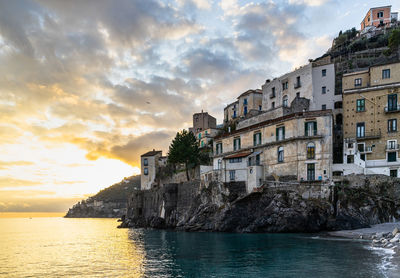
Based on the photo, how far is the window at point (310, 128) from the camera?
51.7 metres

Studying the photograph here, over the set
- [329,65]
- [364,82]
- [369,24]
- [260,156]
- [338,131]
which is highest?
[369,24]

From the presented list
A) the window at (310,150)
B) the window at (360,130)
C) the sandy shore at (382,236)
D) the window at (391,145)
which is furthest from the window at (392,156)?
the window at (310,150)

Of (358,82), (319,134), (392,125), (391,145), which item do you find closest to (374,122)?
(392,125)

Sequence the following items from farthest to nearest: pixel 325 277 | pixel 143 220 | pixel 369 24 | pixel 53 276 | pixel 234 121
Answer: pixel 369 24, pixel 234 121, pixel 143 220, pixel 53 276, pixel 325 277

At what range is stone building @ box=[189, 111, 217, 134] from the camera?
103 meters

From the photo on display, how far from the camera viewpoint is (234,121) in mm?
A: 85625

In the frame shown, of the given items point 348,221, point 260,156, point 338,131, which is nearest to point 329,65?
point 338,131

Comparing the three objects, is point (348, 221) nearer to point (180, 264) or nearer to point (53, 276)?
point (180, 264)

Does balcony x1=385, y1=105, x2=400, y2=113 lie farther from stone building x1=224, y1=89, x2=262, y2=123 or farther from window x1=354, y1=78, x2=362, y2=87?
stone building x1=224, y1=89, x2=262, y2=123

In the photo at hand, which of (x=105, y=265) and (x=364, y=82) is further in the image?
(x=364, y=82)

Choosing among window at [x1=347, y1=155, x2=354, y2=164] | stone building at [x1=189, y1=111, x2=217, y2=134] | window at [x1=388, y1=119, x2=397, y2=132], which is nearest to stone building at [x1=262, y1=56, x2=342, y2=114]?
window at [x1=388, y1=119, x2=397, y2=132]

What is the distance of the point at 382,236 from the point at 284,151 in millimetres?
19981

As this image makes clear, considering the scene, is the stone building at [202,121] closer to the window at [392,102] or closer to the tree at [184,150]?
the tree at [184,150]

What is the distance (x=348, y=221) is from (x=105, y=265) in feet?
104
